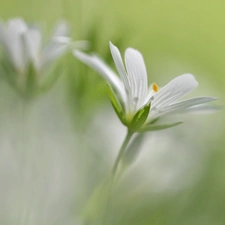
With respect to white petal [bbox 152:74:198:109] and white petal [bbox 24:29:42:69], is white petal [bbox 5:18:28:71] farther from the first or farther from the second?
white petal [bbox 152:74:198:109]

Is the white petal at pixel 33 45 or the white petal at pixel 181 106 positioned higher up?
the white petal at pixel 33 45

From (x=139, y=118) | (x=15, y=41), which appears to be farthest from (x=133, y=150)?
(x=15, y=41)

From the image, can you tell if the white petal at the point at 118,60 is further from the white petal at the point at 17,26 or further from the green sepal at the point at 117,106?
the white petal at the point at 17,26

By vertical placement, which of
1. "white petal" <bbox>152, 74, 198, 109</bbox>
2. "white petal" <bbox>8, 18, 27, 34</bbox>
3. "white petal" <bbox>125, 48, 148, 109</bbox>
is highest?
"white petal" <bbox>8, 18, 27, 34</bbox>

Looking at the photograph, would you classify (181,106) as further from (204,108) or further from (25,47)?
(25,47)

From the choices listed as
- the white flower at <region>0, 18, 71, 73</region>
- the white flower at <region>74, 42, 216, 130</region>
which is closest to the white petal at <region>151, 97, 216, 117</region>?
the white flower at <region>74, 42, 216, 130</region>

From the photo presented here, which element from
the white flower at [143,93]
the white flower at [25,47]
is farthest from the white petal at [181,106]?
the white flower at [25,47]

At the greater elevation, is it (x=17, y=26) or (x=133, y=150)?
(x=17, y=26)
